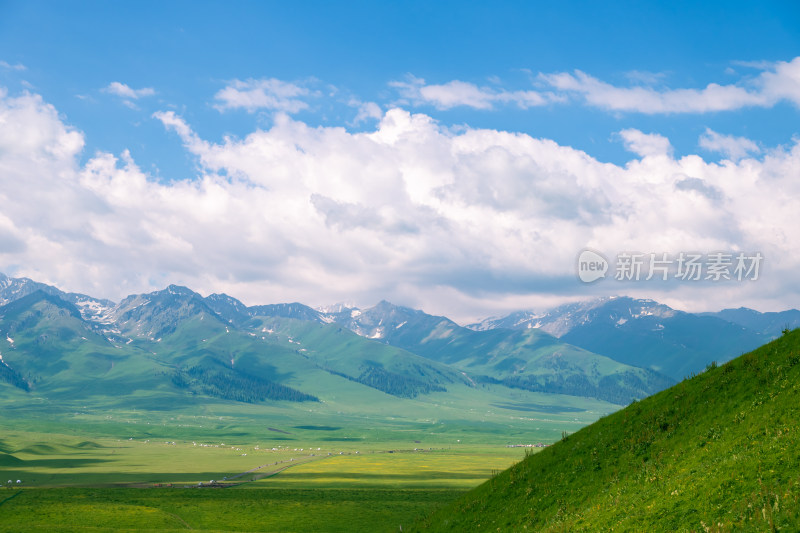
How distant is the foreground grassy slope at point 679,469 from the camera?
89.2 feet

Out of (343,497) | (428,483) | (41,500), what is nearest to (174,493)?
(41,500)

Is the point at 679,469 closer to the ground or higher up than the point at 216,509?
higher up

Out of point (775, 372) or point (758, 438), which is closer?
point (758, 438)

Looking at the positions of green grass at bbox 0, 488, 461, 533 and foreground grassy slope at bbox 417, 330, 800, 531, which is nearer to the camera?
foreground grassy slope at bbox 417, 330, 800, 531

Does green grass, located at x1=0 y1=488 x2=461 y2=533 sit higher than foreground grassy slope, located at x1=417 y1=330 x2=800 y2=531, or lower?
lower

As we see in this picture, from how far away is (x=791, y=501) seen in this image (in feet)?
81.0

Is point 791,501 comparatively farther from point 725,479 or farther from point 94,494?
point 94,494

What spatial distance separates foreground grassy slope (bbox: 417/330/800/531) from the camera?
2719cm

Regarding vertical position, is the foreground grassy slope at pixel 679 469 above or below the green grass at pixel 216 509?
above

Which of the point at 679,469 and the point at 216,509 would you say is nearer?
the point at 679,469

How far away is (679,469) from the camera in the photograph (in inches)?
1334

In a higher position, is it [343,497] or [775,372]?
[775,372]

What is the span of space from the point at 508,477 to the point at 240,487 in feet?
406

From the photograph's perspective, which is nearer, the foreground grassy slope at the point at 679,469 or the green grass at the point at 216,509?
the foreground grassy slope at the point at 679,469
